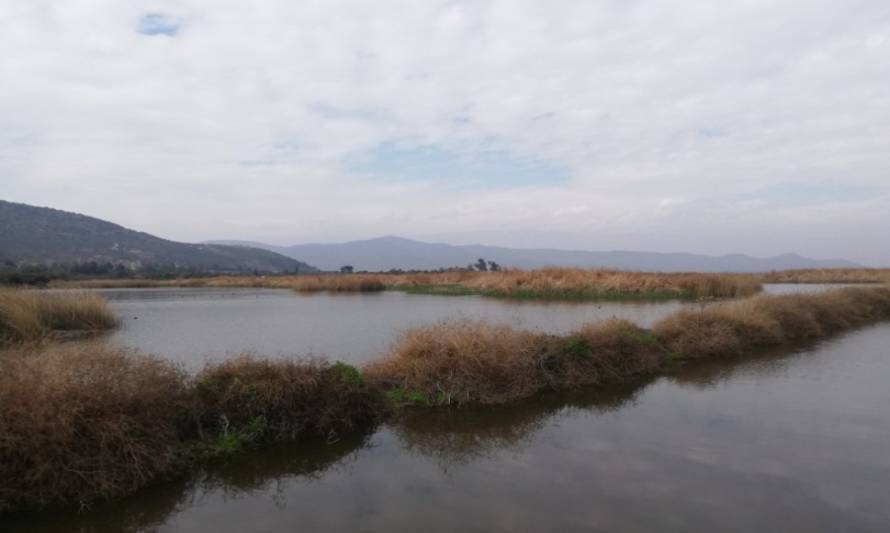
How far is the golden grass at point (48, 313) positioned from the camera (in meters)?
15.6

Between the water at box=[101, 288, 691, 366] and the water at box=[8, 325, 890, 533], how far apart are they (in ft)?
9.55

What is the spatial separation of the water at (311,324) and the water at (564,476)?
291 centimetres

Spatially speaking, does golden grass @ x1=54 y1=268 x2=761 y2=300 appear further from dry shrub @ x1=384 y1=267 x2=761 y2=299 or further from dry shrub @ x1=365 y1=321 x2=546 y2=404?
dry shrub @ x1=365 y1=321 x2=546 y2=404

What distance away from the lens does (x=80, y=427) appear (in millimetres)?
6383

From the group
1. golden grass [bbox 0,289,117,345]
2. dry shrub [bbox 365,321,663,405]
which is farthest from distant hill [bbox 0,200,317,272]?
dry shrub [bbox 365,321,663,405]

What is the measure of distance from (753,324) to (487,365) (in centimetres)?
1053

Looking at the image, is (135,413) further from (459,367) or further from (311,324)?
(311,324)

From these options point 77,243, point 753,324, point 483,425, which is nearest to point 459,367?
point 483,425

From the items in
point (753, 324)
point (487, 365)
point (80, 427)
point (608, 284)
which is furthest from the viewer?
point (608, 284)

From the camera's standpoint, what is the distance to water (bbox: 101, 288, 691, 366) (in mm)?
15266

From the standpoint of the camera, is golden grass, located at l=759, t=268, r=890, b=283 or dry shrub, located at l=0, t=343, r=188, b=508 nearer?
dry shrub, located at l=0, t=343, r=188, b=508

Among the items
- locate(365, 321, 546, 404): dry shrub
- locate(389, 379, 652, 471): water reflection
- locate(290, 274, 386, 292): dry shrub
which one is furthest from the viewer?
locate(290, 274, 386, 292): dry shrub

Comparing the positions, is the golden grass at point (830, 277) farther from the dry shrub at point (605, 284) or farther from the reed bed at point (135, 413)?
the reed bed at point (135, 413)

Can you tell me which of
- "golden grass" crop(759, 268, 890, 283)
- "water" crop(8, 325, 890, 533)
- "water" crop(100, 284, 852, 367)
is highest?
"golden grass" crop(759, 268, 890, 283)
